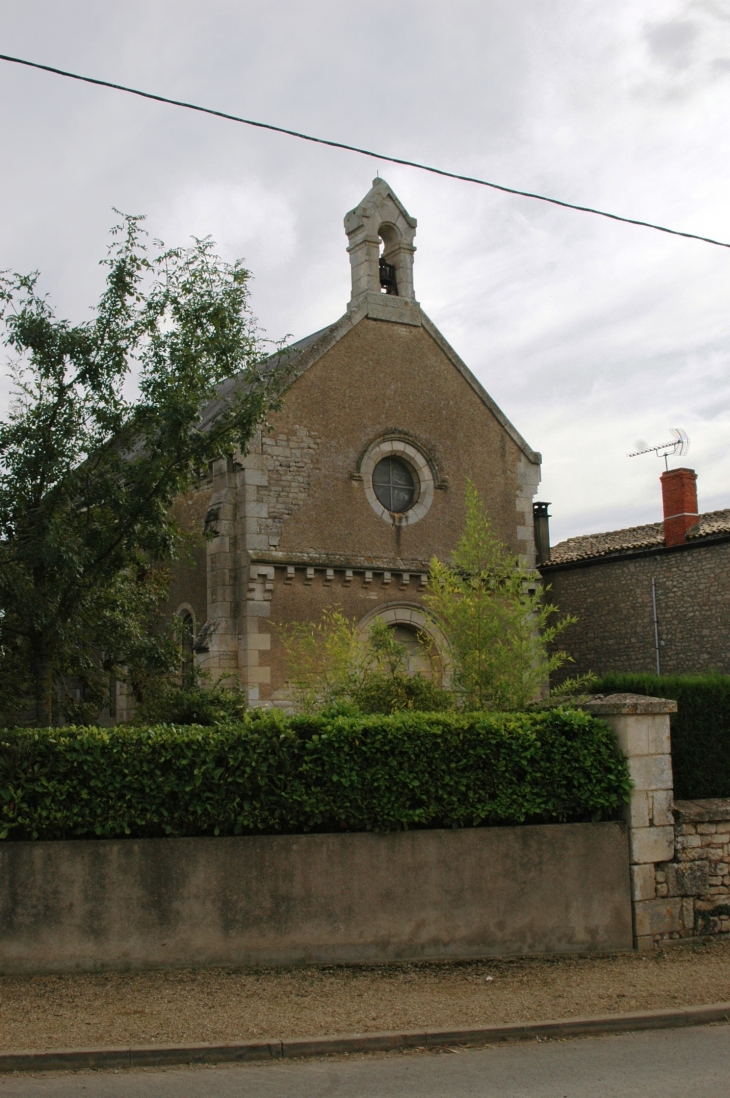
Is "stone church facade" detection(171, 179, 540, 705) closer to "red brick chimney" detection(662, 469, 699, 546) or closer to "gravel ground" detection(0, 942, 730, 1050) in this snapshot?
"red brick chimney" detection(662, 469, 699, 546)

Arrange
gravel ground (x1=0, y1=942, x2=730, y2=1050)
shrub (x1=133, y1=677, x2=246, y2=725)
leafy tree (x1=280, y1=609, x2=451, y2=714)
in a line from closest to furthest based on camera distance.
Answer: gravel ground (x1=0, y1=942, x2=730, y2=1050), leafy tree (x1=280, y1=609, x2=451, y2=714), shrub (x1=133, y1=677, x2=246, y2=725)

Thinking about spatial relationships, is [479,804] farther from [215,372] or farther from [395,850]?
[215,372]

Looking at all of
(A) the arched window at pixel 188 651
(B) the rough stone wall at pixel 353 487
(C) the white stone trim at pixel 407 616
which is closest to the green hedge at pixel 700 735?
(A) the arched window at pixel 188 651

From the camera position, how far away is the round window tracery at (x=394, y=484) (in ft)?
62.8

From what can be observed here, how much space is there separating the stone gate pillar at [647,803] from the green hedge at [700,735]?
124cm

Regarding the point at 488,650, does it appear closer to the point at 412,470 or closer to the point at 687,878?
the point at 687,878

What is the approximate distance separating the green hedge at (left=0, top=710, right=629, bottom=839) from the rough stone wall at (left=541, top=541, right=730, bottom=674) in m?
12.2

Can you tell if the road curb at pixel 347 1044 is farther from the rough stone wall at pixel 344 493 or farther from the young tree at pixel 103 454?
the rough stone wall at pixel 344 493

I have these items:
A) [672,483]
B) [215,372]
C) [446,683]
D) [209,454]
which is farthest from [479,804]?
[672,483]

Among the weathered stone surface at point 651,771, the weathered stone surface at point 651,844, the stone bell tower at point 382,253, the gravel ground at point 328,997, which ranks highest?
the stone bell tower at point 382,253

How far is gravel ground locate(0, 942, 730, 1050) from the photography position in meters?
7.28

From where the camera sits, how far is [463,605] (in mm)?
11641

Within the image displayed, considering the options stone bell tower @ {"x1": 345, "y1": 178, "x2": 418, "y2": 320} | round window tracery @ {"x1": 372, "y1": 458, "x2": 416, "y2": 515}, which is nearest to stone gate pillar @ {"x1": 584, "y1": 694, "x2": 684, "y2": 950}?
round window tracery @ {"x1": 372, "y1": 458, "x2": 416, "y2": 515}

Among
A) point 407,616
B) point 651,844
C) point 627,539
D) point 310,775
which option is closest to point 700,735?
point 651,844
